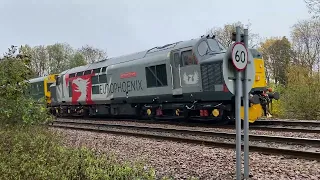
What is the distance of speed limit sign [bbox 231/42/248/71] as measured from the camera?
4.86 metres

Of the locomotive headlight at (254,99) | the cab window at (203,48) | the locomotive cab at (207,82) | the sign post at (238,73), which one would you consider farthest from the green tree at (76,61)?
the sign post at (238,73)

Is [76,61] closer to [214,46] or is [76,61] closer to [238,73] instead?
→ [214,46]

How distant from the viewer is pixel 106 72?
1809cm

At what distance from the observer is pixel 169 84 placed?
45.2 ft

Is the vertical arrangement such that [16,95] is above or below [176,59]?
below

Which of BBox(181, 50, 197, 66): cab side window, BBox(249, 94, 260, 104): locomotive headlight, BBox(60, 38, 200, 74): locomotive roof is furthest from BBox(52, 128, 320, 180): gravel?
BBox(60, 38, 200, 74): locomotive roof

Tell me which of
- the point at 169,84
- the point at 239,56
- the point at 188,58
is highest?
the point at 188,58

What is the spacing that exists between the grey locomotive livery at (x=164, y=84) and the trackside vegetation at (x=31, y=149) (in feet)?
18.5

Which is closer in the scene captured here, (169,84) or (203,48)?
(203,48)

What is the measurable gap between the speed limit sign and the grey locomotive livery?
6859 millimetres

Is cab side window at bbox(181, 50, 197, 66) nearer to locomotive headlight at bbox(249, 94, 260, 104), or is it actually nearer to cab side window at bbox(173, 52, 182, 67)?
cab side window at bbox(173, 52, 182, 67)

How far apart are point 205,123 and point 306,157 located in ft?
23.6

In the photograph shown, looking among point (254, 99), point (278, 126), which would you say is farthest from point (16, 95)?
point (278, 126)

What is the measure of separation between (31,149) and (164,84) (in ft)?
27.4
